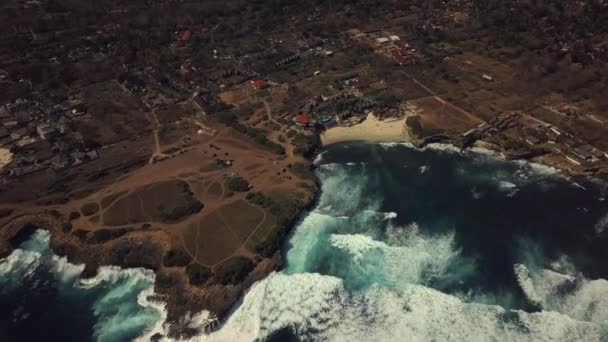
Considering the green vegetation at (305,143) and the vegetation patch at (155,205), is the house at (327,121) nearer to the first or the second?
the green vegetation at (305,143)

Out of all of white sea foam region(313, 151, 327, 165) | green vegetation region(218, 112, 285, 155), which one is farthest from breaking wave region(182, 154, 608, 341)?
green vegetation region(218, 112, 285, 155)

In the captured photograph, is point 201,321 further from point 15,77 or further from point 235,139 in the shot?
point 15,77

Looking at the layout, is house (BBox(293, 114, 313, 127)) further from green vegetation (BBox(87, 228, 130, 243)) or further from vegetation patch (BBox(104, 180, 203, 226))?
green vegetation (BBox(87, 228, 130, 243))

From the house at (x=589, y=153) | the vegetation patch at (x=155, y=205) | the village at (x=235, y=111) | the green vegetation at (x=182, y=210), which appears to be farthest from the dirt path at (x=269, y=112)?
the house at (x=589, y=153)

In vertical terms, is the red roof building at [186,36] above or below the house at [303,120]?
above

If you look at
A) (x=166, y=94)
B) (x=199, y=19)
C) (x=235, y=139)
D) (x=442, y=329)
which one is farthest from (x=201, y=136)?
(x=199, y=19)

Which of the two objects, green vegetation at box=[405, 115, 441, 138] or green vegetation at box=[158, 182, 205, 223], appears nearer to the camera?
green vegetation at box=[158, 182, 205, 223]
